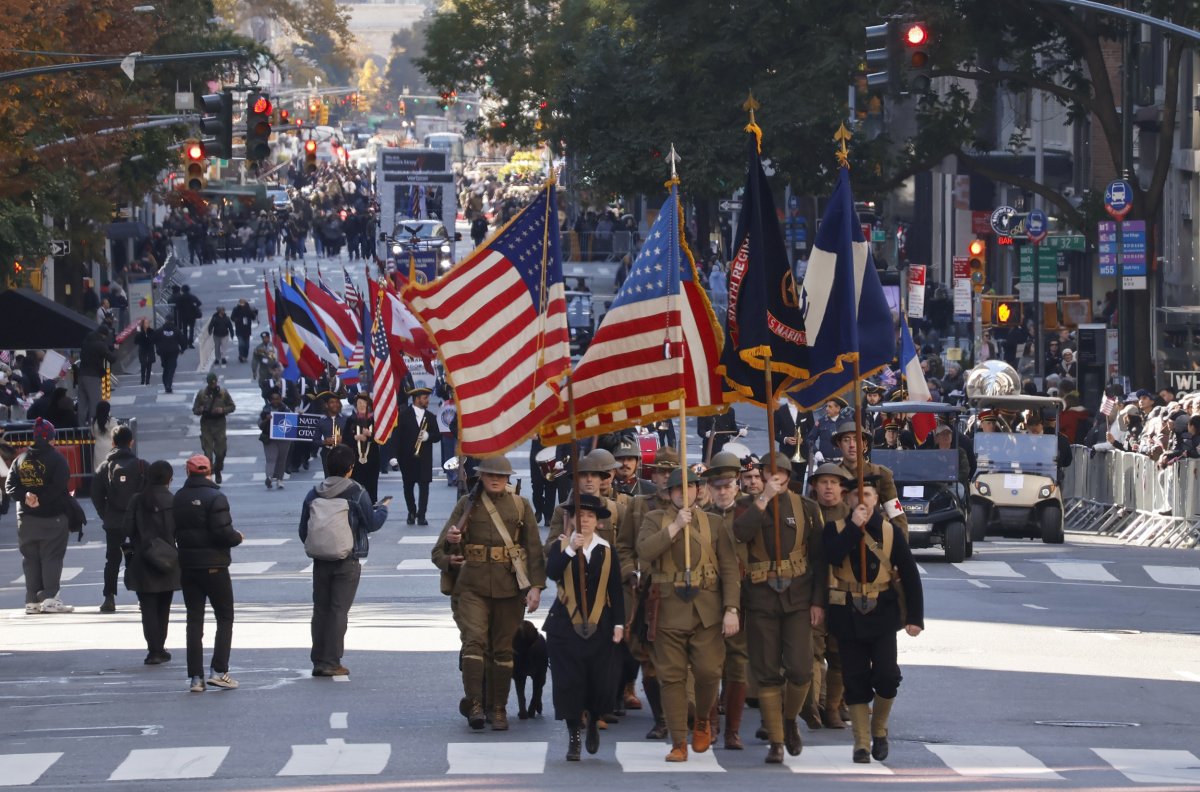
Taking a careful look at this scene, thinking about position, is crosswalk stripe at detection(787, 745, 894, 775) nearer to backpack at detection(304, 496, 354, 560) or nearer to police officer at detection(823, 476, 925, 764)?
police officer at detection(823, 476, 925, 764)

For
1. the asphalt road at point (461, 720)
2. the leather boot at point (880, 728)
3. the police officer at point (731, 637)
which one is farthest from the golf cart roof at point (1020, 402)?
the leather boot at point (880, 728)

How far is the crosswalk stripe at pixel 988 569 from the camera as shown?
25250 millimetres

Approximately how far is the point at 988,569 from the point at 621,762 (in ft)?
42.4

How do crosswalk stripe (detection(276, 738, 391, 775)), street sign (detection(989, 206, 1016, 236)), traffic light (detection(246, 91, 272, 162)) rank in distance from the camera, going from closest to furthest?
crosswalk stripe (detection(276, 738, 391, 775))
traffic light (detection(246, 91, 272, 162))
street sign (detection(989, 206, 1016, 236))

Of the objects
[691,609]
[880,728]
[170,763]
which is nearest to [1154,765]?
[880,728]

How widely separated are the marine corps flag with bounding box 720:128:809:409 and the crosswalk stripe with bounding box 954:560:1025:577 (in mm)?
10542

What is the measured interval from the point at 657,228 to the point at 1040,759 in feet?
13.0

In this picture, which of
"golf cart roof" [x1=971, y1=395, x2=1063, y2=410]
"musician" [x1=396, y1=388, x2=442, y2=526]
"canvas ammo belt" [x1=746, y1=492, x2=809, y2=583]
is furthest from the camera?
"golf cart roof" [x1=971, y1=395, x2=1063, y2=410]

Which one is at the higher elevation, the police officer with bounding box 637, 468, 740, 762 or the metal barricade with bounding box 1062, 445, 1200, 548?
the police officer with bounding box 637, 468, 740, 762

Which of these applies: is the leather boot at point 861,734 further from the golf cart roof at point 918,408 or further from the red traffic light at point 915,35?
the golf cart roof at point 918,408

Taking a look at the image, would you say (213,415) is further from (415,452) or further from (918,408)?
(918,408)

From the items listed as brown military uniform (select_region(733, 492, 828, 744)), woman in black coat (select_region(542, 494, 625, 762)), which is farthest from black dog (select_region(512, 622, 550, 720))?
brown military uniform (select_region(733, 492, 828, 744))

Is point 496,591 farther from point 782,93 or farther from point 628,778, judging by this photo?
point 782,93

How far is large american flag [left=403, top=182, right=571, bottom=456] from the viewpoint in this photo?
48.5 ft
